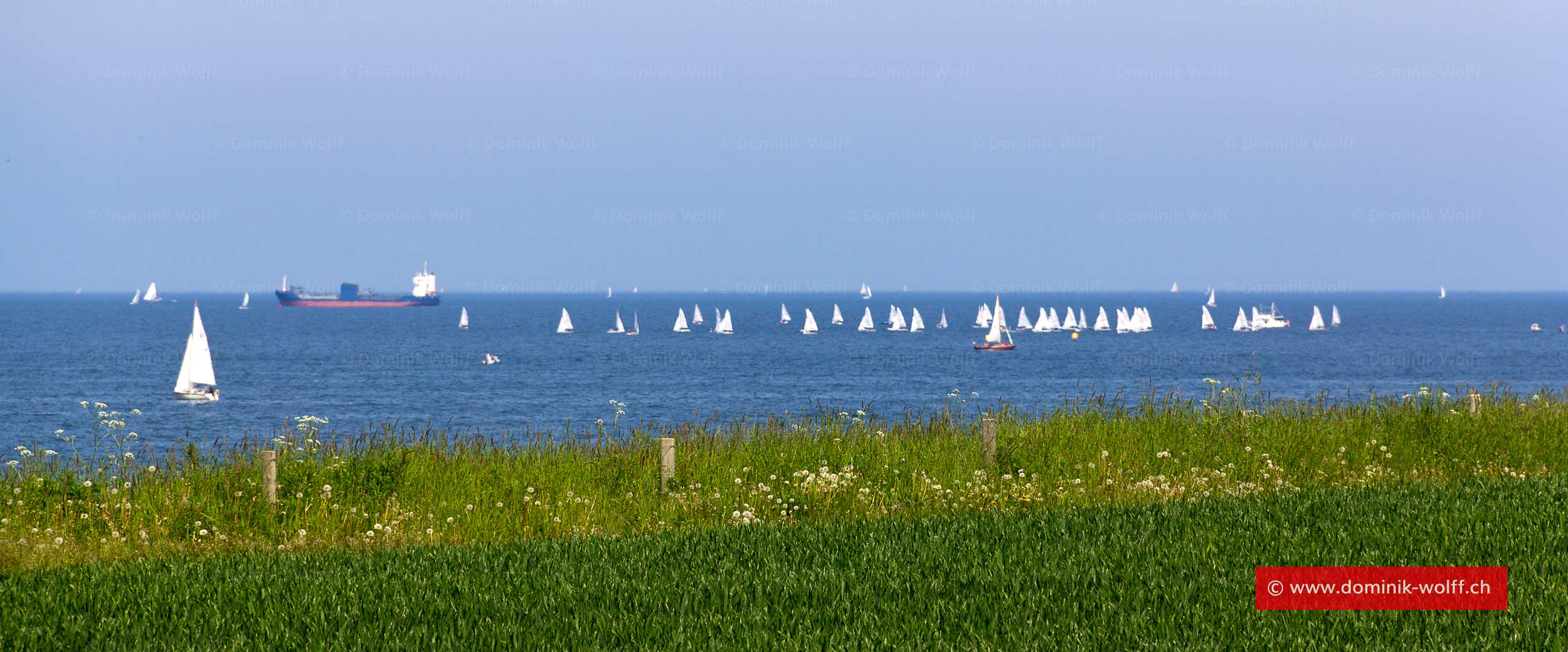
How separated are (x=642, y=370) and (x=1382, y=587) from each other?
8398cm

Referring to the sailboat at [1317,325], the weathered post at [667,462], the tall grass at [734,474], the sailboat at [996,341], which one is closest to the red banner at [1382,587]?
the tall grass at [734,474]

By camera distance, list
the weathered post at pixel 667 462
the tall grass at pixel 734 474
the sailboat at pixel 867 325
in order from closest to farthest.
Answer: the tall grass at pixel 734 474
the weathered post at pixel 667 462
the sailboat at pixel 867 325

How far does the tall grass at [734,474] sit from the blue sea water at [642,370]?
12129 millimetres

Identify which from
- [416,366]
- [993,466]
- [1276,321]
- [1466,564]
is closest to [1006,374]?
[416,366]

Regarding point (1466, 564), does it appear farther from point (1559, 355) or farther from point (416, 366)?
point (1559, 355)

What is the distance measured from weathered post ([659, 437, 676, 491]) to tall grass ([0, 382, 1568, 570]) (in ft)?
0.52

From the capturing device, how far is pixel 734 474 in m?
16.4

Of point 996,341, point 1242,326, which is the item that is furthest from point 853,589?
point 1242,326

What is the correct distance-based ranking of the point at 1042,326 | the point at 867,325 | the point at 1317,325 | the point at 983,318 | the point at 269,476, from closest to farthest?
1. the point at 269,476
2. the point at 1042,326
3. the point at 867,325
4. the point at 983,318
5. the point at 1317,325

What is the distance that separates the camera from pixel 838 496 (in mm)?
15203

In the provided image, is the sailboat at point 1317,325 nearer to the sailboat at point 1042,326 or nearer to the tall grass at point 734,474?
the sailboat at point 1042,326

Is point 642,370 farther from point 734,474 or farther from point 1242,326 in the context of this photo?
point 1242,326

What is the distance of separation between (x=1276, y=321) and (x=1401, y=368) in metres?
81.2

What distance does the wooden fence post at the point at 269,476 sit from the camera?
13.8 m
